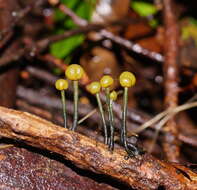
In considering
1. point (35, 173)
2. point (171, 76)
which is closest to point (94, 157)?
point (35, 173)

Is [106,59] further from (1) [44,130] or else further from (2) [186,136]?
(1) [44,130]

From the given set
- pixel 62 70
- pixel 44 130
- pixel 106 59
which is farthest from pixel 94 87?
pixel 106 59

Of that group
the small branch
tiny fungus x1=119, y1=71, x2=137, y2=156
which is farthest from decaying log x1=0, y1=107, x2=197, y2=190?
the small branch

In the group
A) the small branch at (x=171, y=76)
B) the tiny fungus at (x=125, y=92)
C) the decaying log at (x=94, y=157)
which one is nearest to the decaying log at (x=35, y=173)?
the decaying log at (x=94, y=157)

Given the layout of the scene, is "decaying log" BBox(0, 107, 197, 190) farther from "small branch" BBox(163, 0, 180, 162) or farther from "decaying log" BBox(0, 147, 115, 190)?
"small branch" BBox(163, 0, 180, 162)

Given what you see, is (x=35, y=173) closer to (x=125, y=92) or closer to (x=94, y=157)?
(x=94, y=157)
